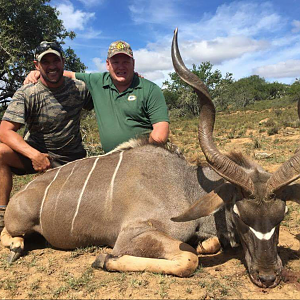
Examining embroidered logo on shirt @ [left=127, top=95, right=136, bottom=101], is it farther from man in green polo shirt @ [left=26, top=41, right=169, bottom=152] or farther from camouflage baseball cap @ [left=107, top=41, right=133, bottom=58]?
camouflage baseball cap @ [left=107, top=41, right=133, bottom=58]

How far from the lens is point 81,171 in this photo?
3.97 metres

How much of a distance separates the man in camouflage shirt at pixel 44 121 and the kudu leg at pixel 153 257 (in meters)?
1.70

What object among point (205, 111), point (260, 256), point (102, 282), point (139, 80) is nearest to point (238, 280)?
point (260, 256)

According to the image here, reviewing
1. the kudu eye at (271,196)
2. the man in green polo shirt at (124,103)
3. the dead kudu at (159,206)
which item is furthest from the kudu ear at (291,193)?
the man in green polo shirt at (124,103)

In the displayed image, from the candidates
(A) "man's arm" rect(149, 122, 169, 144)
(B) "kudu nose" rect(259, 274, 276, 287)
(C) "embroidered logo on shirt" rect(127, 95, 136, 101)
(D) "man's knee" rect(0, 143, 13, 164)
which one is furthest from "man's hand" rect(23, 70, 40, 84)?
(B) "kudu nose" rect(259, 274, 276, 287)

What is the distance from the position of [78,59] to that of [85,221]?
10036 millimetres

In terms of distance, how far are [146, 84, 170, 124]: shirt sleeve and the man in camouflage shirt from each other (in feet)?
3.33

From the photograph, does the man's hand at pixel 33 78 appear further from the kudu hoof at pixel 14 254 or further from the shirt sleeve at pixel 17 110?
the kudu hoof at pixel 14 254

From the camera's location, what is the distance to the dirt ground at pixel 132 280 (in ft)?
8.50

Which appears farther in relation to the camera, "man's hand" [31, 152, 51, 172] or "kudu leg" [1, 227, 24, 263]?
"man's hand" [31, 152, 51, 172]

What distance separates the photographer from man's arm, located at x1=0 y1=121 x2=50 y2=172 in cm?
410

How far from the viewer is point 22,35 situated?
11.3m

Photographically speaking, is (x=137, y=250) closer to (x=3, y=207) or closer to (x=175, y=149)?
(x=175, y=149)

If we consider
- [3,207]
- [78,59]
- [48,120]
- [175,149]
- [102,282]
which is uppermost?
[78,59]
